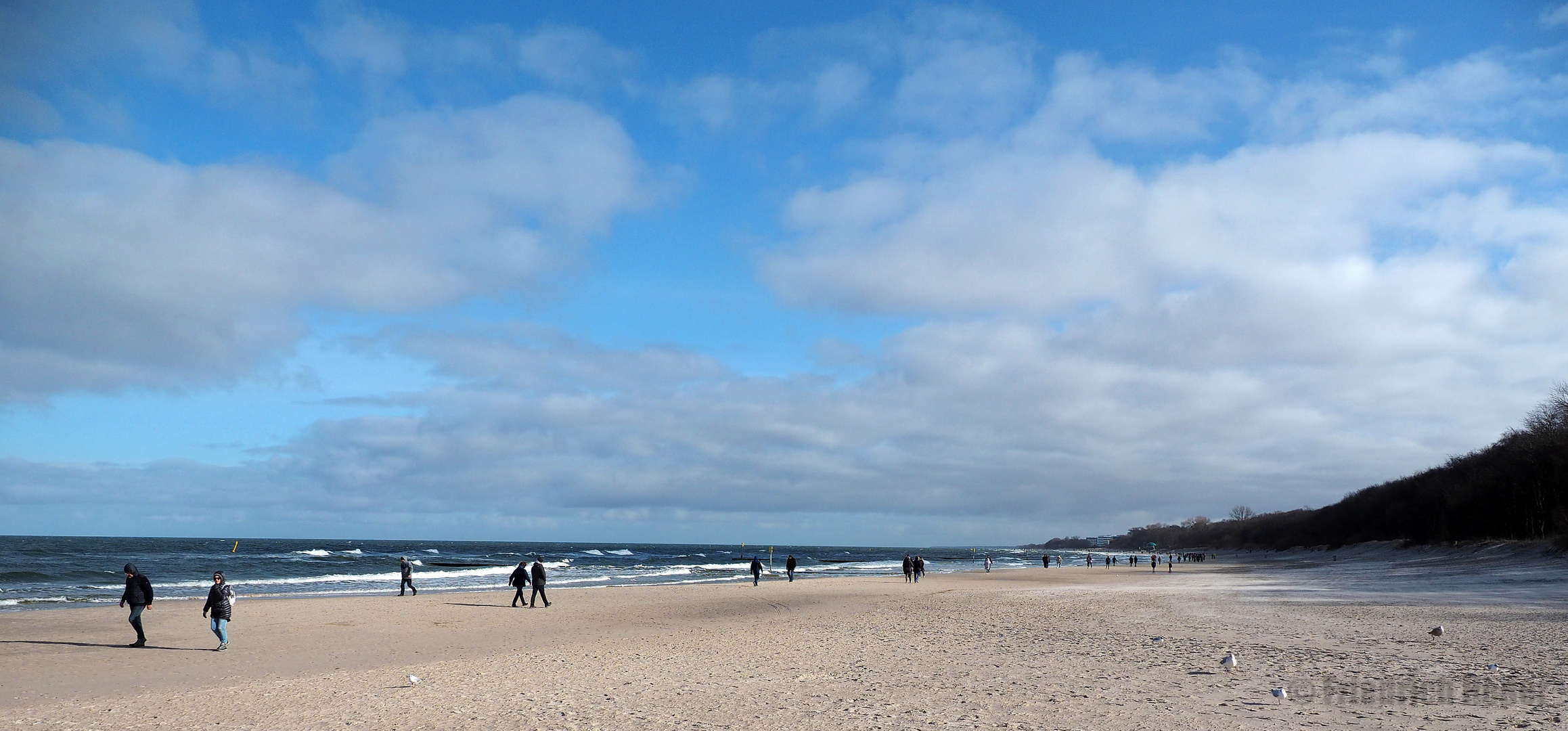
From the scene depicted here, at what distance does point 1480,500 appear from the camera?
5853 centimetres

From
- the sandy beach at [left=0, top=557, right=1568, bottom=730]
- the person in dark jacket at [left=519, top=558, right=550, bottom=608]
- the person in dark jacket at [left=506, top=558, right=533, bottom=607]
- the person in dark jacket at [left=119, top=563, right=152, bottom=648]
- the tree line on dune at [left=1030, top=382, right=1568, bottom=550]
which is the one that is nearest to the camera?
the sandy beach at [left=0, top=557, right=1568, bottom=730]

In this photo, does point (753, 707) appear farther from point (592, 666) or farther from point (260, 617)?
point (260, 617)

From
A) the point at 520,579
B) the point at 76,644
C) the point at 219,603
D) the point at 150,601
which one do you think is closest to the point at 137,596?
the point at 150,601

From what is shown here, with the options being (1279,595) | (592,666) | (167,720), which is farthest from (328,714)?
(1279,595)

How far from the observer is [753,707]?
10812 millimetres

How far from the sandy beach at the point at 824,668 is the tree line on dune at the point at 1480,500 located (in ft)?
103

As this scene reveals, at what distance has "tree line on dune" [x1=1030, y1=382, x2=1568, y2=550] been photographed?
51656 mm

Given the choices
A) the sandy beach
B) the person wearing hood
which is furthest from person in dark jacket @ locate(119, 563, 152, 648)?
the person wearing hood

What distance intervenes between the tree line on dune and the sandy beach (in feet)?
103

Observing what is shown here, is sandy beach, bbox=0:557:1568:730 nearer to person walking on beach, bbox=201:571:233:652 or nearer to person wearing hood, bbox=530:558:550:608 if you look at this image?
person walking on beach, bbox=201:571:233:652

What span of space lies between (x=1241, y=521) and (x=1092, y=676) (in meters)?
168

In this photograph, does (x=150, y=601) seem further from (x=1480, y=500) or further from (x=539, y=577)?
(x=1480, y=500)

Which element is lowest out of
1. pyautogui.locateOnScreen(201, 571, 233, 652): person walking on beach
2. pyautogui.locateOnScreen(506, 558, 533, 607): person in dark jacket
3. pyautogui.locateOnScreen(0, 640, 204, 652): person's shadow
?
pyautogui.locateOnScreen(0, 640, 204, 652): person's shadow

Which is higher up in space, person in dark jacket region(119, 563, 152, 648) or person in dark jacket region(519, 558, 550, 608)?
person in dark jacket region(119, 563, 152, 648)
